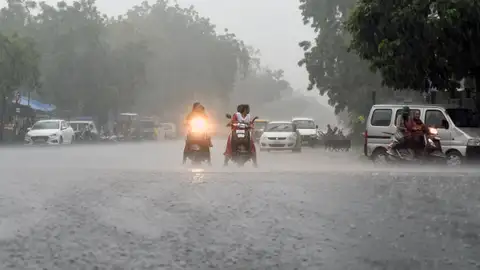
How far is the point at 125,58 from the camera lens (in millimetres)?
70188

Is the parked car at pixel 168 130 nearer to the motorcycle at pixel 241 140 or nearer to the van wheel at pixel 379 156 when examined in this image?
the van wheel at pixel 379 156

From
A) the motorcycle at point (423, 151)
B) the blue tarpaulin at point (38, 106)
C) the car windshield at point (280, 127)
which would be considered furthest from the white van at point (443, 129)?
the blue tarpaulin at point (38, 106)

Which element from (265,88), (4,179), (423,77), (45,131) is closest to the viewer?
(4,179)

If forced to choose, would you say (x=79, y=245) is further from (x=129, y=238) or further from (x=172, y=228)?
(x=172, y=228)

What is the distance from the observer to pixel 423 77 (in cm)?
2438

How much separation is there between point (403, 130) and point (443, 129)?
178cm

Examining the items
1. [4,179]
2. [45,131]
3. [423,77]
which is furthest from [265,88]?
[4,179]

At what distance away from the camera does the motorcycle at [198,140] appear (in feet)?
64.7

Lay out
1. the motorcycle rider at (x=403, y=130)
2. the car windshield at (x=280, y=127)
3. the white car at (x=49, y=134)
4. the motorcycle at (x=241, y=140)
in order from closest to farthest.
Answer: the motorcycle rider at (x=403, y=130) < the motorcycle at (x=241, y=140) < the car windshield at (x=280, y=127) < the white car at (x=49, y=134)

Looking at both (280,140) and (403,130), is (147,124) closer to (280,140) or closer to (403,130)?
(280,140)

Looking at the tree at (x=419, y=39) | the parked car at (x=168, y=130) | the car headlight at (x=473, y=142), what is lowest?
the parked car at (x=168, y=130)

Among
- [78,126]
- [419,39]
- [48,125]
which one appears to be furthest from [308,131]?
[419,39]

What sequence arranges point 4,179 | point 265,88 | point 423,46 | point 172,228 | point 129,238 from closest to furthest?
point 129,238, point 172,228, point 4,179, point 423,46, point 265,88

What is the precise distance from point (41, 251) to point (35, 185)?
6.91m
